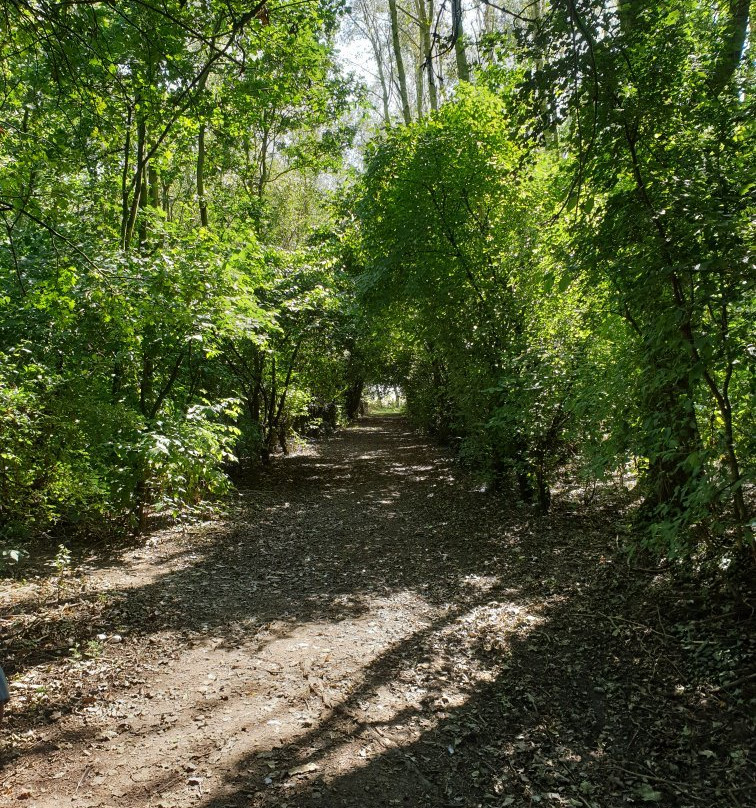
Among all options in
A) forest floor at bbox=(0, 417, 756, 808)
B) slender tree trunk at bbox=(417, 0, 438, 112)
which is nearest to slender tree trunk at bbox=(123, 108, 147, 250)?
slender tree trunk at bbox=(417, 0, 438, 112)

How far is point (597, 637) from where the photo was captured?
3990 mm

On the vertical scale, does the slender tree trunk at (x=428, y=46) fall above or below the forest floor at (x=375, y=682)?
above

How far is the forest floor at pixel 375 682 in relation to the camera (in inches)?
103

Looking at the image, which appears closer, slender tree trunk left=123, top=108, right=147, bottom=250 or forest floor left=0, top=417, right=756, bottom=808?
forest floor left=0, top=417, right=756, bottom=808

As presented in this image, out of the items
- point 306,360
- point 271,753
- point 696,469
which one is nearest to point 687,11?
point 696,469

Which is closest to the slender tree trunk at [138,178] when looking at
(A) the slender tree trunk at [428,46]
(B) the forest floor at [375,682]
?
(A) the slender tree trunk at [428,46]

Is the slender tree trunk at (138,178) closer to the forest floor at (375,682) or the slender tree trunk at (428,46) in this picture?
the slender tree trunk at (428,46)

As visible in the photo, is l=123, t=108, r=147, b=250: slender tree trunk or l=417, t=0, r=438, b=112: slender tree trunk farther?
l=123, t=108, r=147, b=250: slender tree trunk

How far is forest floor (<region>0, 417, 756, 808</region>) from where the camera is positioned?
2621 millimetres

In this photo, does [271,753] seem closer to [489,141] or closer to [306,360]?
[489,141]

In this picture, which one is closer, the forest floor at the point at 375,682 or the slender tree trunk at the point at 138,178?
the forest floor at the point at 375,682

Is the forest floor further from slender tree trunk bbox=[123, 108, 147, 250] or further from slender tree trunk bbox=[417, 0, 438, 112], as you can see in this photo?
slender tree trunk bbox=[123, 108, 147, 250]

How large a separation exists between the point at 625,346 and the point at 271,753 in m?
3.94

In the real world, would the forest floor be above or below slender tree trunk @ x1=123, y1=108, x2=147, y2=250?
below
